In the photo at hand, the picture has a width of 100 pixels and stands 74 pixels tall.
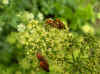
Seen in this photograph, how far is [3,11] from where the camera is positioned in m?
2.77

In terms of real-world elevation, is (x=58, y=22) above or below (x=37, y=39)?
above

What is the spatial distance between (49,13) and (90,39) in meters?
1.54

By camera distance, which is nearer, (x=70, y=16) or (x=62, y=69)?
(x=62, y=69)

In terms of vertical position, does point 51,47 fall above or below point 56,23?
below

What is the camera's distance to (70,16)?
3256 mm

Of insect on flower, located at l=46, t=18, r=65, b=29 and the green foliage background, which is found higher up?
insect on flower, located at l=46, t=18, r=65, b=29

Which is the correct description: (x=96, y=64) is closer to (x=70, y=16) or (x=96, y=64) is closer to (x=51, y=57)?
(x=51, y=57)

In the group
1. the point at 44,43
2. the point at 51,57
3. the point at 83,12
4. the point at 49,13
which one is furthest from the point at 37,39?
Answer: the point at 83,12

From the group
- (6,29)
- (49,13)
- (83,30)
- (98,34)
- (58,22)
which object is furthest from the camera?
(98,34)

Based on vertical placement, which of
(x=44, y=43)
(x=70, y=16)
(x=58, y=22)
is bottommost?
(x=44, y=43)

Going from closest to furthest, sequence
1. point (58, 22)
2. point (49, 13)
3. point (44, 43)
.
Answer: point (44, 43), point (58, 22), point (49, 13)

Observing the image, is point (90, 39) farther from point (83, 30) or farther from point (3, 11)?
point (83, 30)

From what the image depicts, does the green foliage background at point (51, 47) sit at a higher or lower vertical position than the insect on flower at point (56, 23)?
lower

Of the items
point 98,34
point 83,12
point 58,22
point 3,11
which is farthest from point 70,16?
point 58,22
